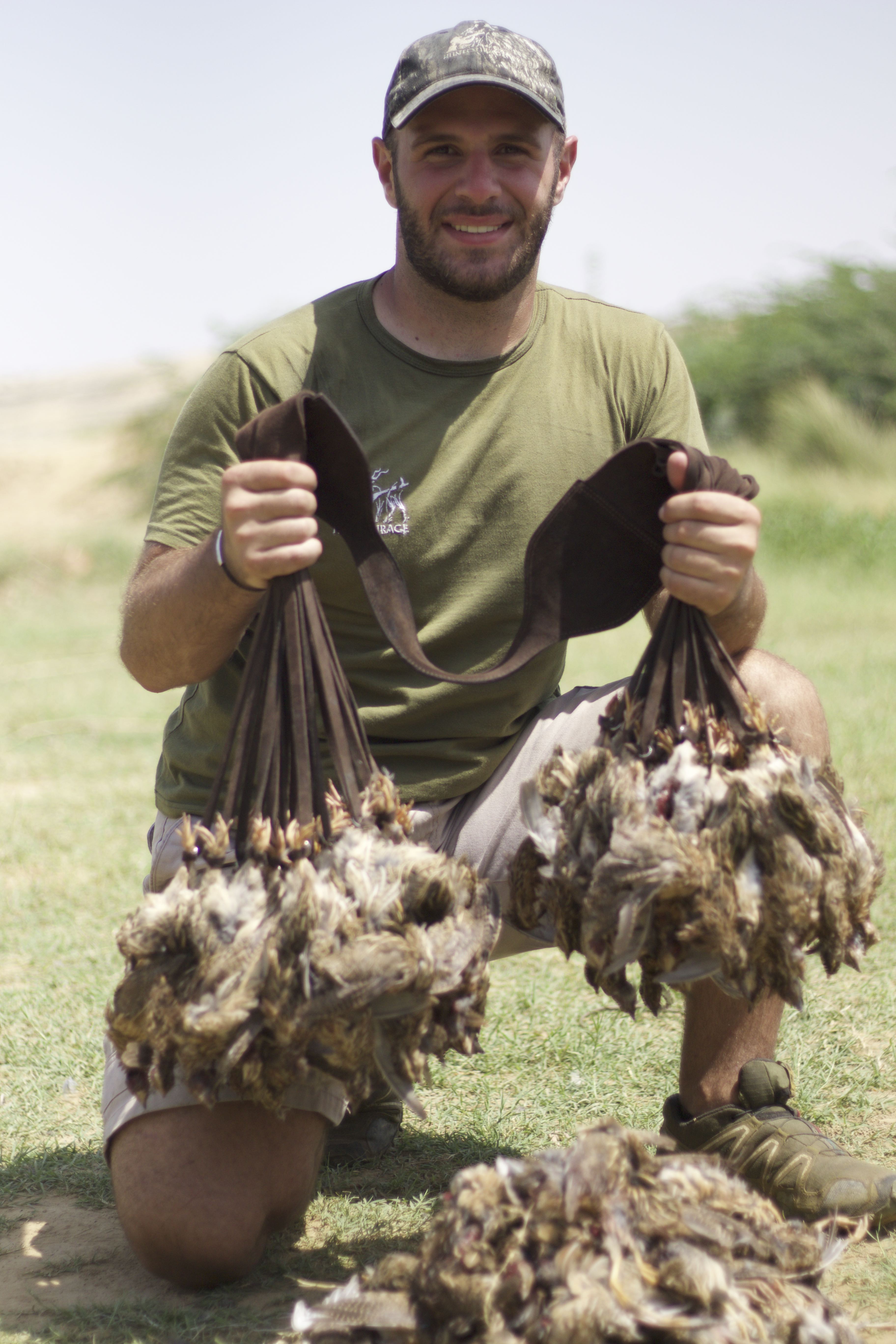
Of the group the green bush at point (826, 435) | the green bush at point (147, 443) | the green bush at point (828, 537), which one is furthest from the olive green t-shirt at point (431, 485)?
the green bush at point (147, 443)

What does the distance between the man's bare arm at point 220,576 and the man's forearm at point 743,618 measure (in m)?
0.80

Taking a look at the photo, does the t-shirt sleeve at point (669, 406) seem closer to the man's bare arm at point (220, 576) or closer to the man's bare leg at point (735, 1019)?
the man's bare leg at point (735, 1019)

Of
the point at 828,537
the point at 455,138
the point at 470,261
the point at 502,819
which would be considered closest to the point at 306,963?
the point at 502,819

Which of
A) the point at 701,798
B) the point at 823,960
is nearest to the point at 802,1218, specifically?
the point at 823,960

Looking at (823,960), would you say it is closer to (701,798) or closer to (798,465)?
(701,798)

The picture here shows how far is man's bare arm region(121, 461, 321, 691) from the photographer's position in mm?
2312

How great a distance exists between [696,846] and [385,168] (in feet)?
7.23

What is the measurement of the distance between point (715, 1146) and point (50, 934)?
9.51 feet

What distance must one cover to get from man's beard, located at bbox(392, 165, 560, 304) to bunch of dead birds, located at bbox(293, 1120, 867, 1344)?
80.1 inches

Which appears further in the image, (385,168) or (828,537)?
(828,537)

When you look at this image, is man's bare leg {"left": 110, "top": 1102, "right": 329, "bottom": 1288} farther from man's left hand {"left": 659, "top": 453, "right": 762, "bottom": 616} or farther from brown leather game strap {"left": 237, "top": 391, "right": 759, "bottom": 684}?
man's left hand {"left": 659, "top": 453, "right": 762, "bottom": 616}

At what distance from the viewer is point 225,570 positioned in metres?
2.46

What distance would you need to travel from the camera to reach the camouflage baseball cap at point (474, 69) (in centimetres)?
301

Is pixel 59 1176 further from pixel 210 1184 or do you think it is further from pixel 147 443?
pixel 147 443
